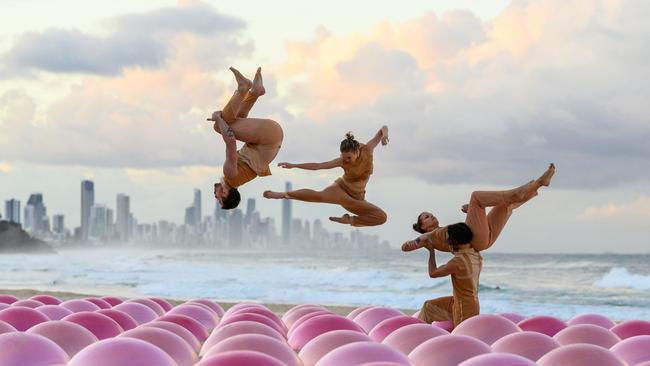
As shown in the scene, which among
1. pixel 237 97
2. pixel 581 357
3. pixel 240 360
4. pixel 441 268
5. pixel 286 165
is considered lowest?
pixel 581 357

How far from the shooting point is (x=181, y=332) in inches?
444

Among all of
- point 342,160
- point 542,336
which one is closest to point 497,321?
point 542,336

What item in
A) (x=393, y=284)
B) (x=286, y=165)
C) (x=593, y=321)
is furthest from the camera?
(x=393, y=284)

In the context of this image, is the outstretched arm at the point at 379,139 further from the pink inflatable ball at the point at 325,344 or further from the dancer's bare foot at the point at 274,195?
the pink inflatable ball at the point at 325,344

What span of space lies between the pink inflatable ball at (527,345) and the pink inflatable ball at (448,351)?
646 millimetres

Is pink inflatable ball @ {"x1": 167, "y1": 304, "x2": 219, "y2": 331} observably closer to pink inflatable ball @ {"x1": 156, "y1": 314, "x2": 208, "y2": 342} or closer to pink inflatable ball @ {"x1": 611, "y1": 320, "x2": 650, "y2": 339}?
pink inflatable ball @ {"x1": 156, "y1": 314, "x2": 208, "y2": 342}

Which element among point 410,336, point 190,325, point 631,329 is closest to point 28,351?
point 190,325

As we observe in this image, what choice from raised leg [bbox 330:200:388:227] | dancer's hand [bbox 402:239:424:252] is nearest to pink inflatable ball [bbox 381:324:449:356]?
dancer's hand [bbox 402:239:424:252]

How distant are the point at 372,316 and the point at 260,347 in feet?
14.8

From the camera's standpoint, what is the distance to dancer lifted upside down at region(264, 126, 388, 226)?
472 inches

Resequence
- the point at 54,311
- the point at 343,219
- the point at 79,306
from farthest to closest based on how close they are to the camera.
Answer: the point at 79,306 < the point at 54,311 < the point at 343,219

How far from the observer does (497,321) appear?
1188 centimetres

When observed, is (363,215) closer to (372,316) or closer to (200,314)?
(372,316)

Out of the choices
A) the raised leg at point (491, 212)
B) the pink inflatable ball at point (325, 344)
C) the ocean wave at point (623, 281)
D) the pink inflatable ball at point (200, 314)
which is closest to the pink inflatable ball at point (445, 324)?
the raised leg at point (491, 212)
